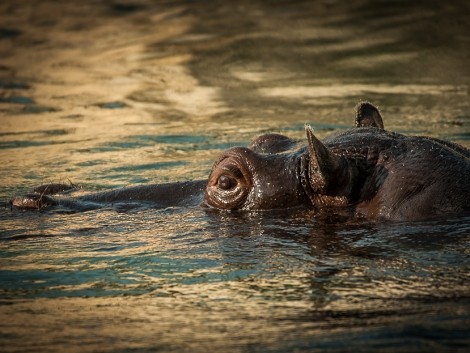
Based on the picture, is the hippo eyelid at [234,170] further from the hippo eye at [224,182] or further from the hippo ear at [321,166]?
the hippo ear at [321,166]

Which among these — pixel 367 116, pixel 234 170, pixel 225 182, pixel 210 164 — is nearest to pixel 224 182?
pixel 225 182

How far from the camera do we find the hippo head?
22.6ft

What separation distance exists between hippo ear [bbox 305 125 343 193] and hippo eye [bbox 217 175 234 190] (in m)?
0.61

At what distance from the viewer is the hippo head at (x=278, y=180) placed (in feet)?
22.6

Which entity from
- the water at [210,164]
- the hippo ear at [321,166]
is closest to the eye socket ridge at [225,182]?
the water at [210,164]

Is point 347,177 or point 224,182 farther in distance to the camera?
point 224,182

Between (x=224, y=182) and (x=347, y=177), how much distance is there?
36.3 inches

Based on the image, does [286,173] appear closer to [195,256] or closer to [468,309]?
[195,256]

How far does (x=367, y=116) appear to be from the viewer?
7.98 meters

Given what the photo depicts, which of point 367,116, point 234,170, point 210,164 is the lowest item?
point 210,164

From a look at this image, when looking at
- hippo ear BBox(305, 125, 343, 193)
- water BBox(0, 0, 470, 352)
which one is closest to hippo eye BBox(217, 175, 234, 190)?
water BBox(0, 0, 470, 352)

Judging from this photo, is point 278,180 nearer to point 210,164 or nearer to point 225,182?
point 225,182

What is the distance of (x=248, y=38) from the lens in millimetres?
18359

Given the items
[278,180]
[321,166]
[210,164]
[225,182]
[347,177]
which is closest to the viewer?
[321,166]
